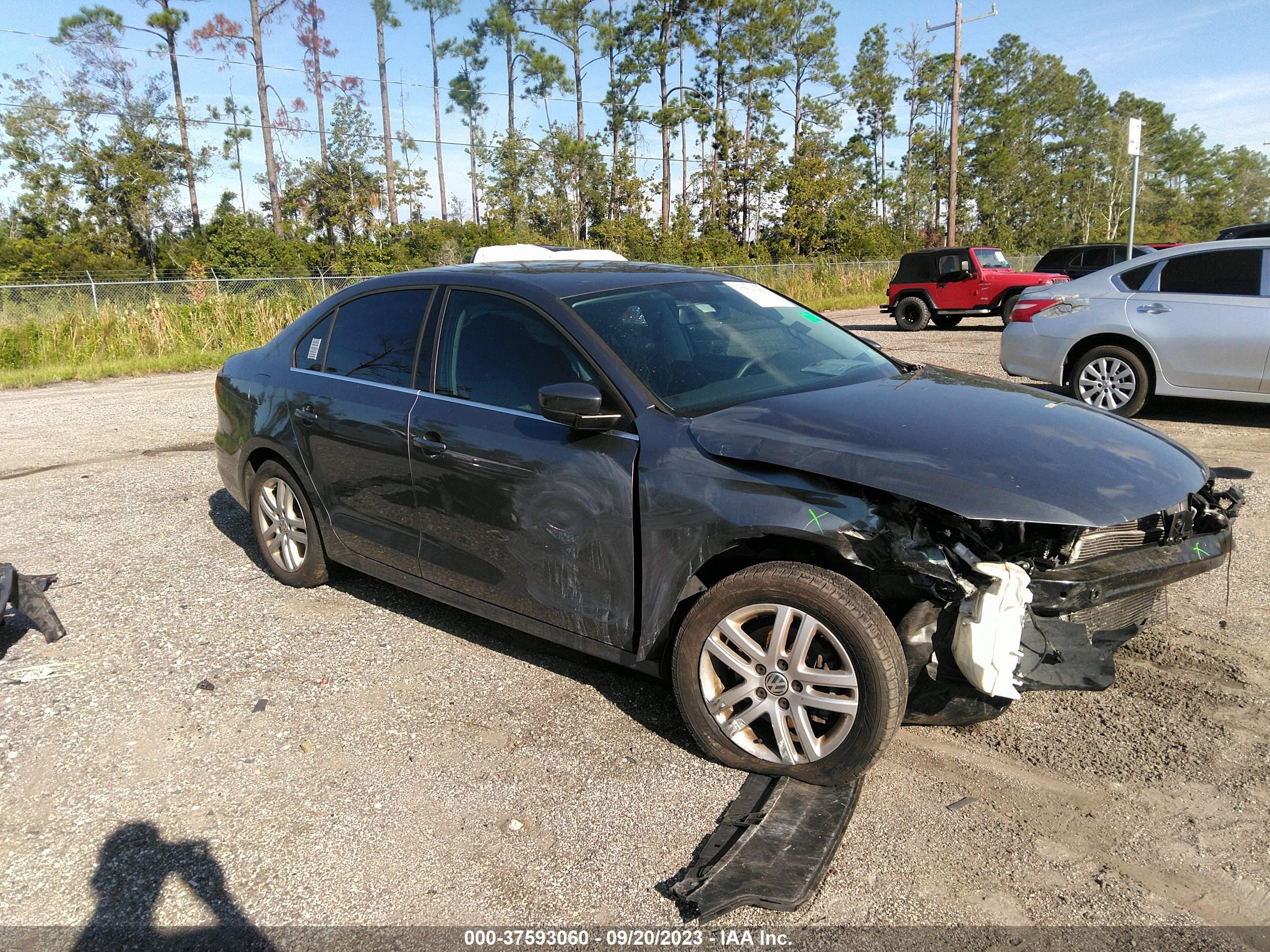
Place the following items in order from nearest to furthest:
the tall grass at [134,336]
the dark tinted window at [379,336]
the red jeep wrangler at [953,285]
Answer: the dark tinted window at [379,336], the tall grass at [134,336], the red jeep wrangler at [953,285]

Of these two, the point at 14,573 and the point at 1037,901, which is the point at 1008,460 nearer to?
the point at 1037,901

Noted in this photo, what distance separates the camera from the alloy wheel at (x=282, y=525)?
4.94 metres

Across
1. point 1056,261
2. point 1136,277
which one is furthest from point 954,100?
point 1136,277

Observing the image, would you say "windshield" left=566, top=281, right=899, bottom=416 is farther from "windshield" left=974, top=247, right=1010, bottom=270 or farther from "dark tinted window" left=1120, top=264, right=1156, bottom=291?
"windshield" left=974, top=247, right=1010, bottom=270

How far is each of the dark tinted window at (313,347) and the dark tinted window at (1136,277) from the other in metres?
7.33

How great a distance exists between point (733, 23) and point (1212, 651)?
177ft

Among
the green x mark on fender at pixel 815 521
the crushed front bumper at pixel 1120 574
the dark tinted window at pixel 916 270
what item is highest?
the dark tinted window at pixel 916 270

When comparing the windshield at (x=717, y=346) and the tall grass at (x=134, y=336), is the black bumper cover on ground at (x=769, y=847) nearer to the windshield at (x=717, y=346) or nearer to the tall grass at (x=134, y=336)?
the windshield at (x=717, y=346)

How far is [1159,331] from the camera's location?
827 cm

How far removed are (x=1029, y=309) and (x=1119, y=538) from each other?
282 inches

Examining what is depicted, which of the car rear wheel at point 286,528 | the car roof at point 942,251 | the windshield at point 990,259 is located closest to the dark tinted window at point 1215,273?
the car rear wheel at point 286,528

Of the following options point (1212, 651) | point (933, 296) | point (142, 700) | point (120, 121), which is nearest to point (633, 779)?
point (142, 700)

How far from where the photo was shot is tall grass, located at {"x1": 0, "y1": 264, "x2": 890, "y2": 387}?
1716cm

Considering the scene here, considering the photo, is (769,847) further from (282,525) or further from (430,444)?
(282,525)
